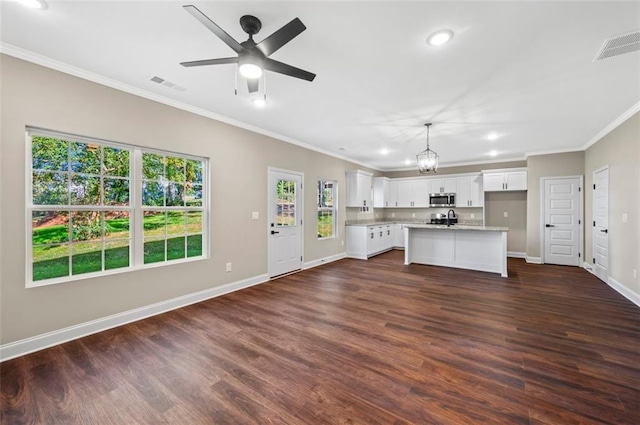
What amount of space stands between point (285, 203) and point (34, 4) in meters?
3.94

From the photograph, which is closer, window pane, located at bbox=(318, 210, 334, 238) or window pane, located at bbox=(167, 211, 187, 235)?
window pane, located at bbox=(167, 211, 187, 235)

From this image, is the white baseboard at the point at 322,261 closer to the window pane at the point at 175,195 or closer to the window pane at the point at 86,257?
the window pane at the point at 175,195

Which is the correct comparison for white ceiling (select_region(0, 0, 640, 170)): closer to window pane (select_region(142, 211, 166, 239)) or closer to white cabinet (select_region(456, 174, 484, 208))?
window pane (select_region(142, 211, 166, 239))

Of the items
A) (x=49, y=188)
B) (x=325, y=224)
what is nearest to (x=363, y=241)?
(x=325, y=224)

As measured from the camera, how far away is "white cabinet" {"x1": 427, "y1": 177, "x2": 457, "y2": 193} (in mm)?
7977

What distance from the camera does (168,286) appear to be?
349cm

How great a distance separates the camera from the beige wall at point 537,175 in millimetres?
6086

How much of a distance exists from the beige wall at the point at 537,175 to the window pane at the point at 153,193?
792 centimetres

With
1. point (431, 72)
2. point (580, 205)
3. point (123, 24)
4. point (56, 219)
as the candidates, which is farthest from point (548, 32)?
point (580, 205)

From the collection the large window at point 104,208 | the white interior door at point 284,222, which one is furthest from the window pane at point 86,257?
the white interior door at point 284,222

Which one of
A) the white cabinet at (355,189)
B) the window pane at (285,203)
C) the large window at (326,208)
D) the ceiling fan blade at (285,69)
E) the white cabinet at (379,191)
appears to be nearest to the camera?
the ceiling fan blade at (285,69)

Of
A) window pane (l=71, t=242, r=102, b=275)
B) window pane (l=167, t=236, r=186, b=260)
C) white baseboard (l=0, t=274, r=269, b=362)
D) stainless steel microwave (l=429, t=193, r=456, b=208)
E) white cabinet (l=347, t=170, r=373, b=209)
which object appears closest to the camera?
white baseboard (l=0, t=274, r=269, b=362)

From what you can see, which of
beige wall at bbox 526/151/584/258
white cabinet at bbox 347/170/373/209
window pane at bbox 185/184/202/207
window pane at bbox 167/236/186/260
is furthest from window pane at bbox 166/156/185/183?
beige wall at bbox 526/151/584/258

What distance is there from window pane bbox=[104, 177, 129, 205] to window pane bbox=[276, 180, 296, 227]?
247 centimetres
